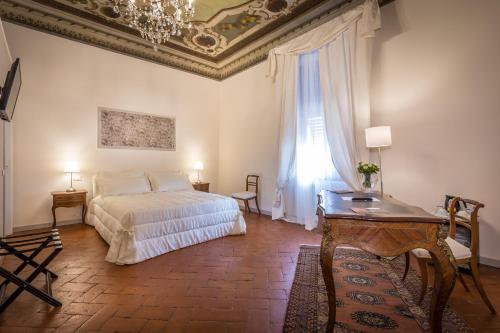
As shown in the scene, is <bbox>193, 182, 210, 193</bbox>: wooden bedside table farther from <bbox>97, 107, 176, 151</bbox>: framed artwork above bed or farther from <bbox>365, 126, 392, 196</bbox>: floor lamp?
<bbox>365, 126, 392, 196</bbox>: floor lamp

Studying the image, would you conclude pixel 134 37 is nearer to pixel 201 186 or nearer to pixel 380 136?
pixel 201 186

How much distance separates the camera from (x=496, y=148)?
2371mm

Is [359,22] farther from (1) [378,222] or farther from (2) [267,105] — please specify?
(1) [378,222]

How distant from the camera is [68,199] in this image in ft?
12.0

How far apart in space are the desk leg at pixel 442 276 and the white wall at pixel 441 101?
179cm

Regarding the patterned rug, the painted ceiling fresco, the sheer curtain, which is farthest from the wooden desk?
the painted ceiling fresco

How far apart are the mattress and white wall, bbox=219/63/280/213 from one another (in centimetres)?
147

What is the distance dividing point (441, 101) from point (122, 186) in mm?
4498

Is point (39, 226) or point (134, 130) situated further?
point (134, 130)

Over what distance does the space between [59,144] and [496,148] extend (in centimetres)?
572

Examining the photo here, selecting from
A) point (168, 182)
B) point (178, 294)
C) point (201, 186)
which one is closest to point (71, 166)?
point (168, 182)

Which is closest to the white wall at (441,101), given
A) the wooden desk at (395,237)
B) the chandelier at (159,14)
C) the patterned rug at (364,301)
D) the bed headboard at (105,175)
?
the patterned rug at (364,301)

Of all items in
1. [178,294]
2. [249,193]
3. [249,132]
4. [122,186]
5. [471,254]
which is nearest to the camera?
[471,254]

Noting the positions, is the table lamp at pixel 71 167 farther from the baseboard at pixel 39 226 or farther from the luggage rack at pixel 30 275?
the luggage rack at pixel 30 275
